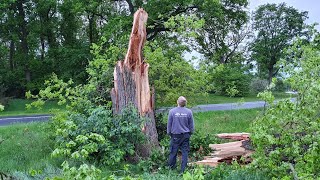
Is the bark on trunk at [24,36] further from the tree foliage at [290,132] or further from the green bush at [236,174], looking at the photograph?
the tree foliage at [290,132]

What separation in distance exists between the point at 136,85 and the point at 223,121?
7037mm

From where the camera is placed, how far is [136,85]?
1033cm

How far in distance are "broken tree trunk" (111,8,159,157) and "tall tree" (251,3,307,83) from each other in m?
39.2

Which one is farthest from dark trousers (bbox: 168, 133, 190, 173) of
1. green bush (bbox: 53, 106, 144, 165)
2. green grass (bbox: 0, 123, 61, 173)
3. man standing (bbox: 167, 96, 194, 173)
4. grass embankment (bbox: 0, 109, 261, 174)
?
green grass (bbox: 0, 123, 61, 173)

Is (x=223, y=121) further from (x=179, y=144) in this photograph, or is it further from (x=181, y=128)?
(x=181, y=128)

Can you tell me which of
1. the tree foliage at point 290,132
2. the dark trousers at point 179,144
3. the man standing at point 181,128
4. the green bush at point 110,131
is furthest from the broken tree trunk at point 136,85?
the tree foliage at point 290,132

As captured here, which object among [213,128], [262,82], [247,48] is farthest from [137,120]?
[247,48]

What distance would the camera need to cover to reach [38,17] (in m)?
32.2

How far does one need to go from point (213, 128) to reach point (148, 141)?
5.38 m

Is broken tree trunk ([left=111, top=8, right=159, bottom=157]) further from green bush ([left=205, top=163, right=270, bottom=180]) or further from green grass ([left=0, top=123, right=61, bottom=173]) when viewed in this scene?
green bush ([left=205, top=163, right=270, bottom=180])

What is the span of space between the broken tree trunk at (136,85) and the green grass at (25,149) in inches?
84.3

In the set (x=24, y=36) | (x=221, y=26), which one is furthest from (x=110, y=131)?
(x=221, y=26)

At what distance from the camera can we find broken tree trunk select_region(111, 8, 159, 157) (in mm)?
10125

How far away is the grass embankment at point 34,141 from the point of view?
929 cm
